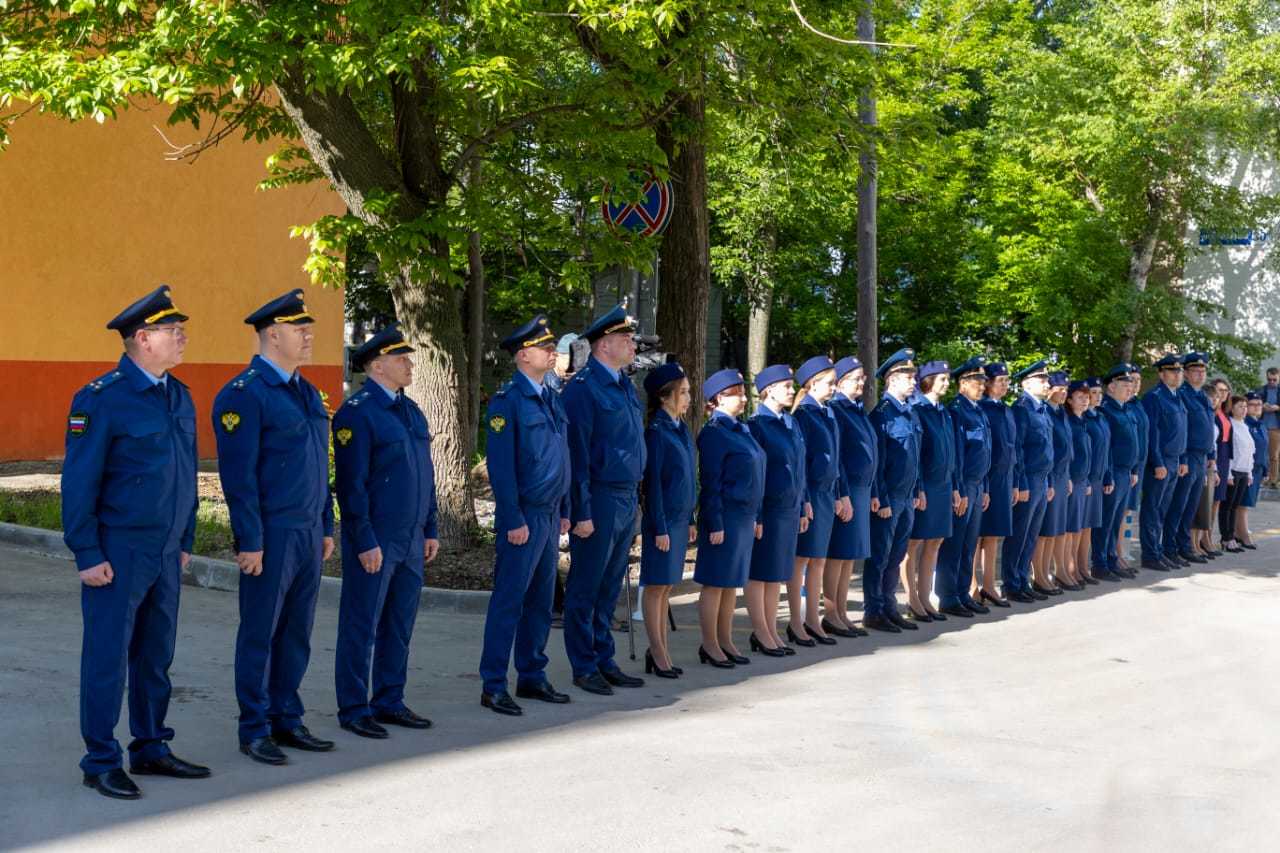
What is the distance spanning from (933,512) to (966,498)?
459mm

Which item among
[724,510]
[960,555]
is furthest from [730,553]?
[960,555]

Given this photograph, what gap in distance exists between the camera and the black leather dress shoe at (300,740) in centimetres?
663

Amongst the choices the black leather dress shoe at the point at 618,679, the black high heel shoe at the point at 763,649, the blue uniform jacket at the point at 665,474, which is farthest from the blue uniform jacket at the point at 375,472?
the black high heel shoe at the point at 763,649

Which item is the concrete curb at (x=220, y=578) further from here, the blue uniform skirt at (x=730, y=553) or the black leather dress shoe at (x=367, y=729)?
the black leather dress shoe at (x=367, y=729)

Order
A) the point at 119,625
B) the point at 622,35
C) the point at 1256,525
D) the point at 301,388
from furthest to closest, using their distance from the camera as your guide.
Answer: the point at 1256,525
the point at 622,35
the point at 301,388
the point at 119,625

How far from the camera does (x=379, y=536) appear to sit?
707cm

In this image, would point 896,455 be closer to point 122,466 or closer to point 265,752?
point 265,752

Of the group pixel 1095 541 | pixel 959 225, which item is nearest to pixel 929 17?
pixel 959 225

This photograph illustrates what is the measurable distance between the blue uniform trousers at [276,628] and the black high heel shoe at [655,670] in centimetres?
265

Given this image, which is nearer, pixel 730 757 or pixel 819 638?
pixel 730 757

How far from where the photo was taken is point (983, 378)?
11812 millimetres

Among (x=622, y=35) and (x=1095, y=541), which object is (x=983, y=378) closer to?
(x=1095, y=541)

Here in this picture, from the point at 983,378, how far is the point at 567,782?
6.66 metres

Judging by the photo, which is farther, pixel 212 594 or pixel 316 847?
pixel 212 594
